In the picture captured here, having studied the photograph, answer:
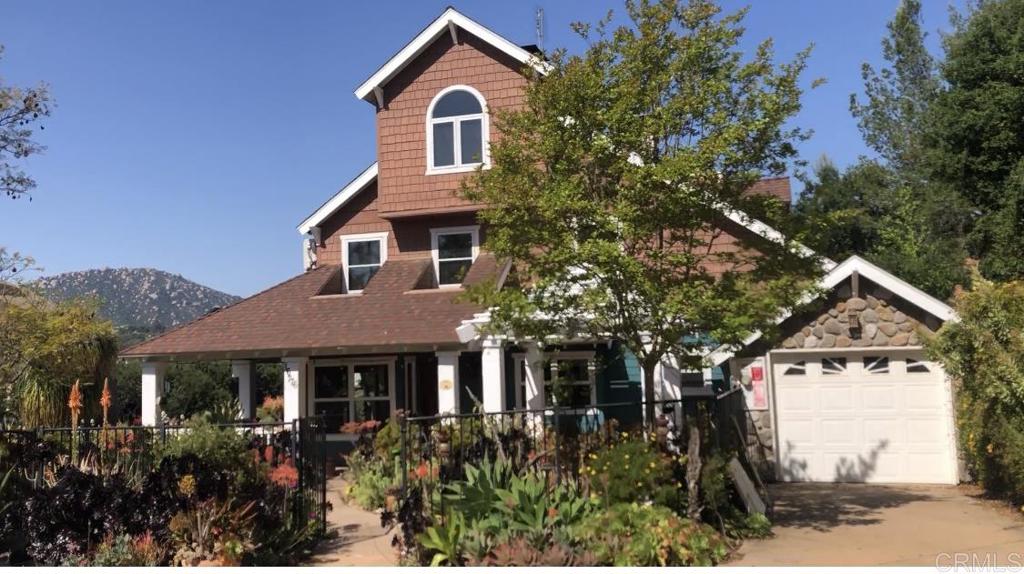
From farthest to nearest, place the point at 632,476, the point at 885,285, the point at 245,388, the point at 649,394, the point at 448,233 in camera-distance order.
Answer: the point at 245,388 < the point at 448,233 < the point at 885,285 < the point at 649,394 < the point at 632,476

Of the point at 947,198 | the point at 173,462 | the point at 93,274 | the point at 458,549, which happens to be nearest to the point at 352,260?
the point at 173,462

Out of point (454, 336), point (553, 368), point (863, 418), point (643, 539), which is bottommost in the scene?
point (643, 539)

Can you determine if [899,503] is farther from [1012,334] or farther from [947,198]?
[947,198]

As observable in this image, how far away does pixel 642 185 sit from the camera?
9469mm

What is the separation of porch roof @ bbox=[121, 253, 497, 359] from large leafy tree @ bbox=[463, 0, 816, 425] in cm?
489

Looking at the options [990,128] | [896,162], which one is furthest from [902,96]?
[990,128]

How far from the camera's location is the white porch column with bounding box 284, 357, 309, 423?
53.1ft

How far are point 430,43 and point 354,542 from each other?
39.8 ft

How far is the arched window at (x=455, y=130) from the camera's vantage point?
700 inches

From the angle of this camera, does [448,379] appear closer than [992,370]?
No

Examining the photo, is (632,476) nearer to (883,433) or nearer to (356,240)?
(883,433)

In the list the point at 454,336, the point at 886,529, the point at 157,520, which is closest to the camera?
the point at 157,520

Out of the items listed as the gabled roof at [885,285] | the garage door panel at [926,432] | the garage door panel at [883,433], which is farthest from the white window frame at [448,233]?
the garage door panel at [926,432]

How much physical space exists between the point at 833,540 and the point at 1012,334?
3.56 metres
